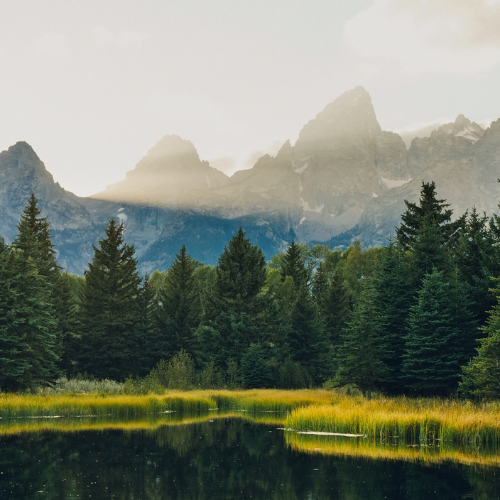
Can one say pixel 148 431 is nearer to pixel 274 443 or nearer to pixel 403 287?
pixel 274 443

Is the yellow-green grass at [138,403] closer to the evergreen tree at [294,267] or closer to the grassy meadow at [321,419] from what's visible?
the grassy meadow at [321,419]

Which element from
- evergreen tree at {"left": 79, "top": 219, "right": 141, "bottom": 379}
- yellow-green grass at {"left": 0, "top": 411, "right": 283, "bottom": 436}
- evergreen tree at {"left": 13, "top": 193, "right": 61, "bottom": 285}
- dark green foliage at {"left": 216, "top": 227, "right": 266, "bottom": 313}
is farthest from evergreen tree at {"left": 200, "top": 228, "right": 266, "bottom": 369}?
yellow-green grass at {"left": 0, "top": 411, "right": 283, "bottom": 436}

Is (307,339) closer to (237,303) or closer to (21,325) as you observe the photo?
(237,303)

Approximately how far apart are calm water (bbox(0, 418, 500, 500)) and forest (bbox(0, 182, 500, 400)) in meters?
12.4

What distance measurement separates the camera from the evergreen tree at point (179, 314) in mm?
61312

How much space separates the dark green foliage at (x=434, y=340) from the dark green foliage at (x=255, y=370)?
64.8 ft

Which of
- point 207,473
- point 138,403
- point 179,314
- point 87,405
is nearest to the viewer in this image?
point 207,473

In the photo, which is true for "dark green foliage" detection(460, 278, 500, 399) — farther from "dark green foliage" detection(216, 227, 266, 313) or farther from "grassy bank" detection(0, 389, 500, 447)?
"dark green foliage" detection(216, 227, 266, 313)

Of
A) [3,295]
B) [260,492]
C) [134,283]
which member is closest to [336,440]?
[260,492]

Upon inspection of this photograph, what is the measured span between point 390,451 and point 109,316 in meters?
40.9

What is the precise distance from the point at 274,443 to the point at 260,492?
8573 mm

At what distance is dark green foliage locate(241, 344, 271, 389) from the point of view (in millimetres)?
51906

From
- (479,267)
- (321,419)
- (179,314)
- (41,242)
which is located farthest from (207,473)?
(179,314)

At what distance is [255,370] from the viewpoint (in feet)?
170
